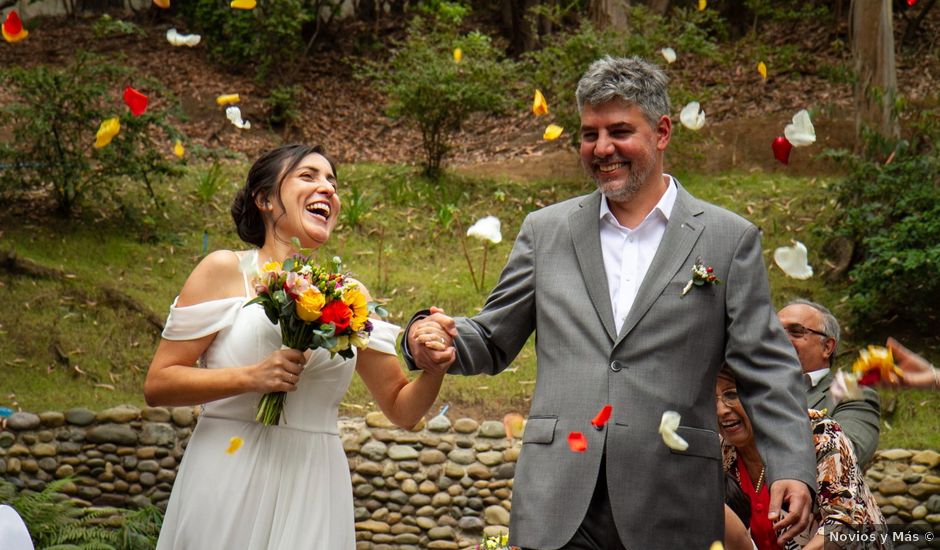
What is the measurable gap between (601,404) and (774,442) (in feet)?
1.60

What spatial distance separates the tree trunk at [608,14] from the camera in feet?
49.9

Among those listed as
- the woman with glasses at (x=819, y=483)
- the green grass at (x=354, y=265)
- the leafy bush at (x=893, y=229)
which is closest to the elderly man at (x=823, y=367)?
the woman with glasses at (x=819, y=483)

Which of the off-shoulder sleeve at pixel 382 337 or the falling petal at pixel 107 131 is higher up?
the falling petal at pixel 107 131

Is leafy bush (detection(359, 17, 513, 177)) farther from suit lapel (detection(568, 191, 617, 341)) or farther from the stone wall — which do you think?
suit lapel (detection(568, 191, 617, 341))

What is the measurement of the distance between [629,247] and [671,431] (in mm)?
602

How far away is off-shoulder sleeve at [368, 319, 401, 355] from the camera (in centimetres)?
399

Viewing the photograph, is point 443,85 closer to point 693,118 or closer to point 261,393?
point 693,118

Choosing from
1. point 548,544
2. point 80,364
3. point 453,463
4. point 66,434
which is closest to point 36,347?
point 80,364

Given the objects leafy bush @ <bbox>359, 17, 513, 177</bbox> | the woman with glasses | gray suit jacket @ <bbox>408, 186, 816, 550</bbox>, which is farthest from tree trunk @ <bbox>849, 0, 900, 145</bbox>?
gray suit jacket @ <bbox>408, 186, 816, 550</bbox>

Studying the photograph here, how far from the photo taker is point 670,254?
11.6ft

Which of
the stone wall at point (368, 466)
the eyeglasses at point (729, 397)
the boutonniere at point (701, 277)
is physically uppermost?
the boutonniere at point (701, 277)

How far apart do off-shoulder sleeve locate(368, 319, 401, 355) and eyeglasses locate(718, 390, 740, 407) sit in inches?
44.6

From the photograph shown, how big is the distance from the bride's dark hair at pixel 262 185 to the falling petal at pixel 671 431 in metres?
1.48

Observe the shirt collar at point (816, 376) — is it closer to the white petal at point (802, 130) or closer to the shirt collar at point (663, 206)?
the shirt collar at point (663, 206)
